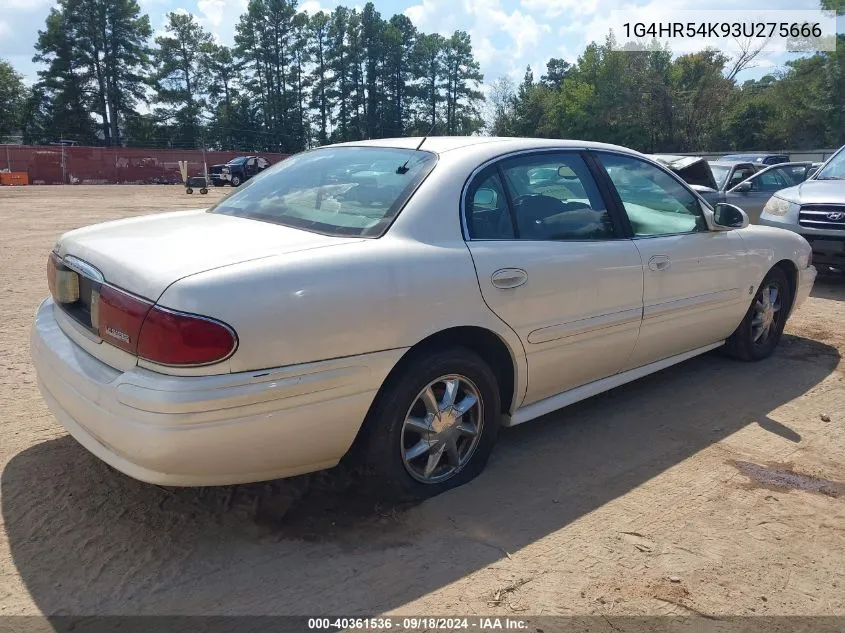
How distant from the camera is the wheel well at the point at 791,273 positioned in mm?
5016

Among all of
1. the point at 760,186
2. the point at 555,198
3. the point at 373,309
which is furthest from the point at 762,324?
the point at 760,186

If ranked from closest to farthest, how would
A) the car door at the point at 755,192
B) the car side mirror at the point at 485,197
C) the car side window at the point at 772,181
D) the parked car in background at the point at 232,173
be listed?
the car side mirror at the point at 485,197
the car door at the point at 755,192
the car side window at the point at 772,181
the parked car in background at the point at 232,173

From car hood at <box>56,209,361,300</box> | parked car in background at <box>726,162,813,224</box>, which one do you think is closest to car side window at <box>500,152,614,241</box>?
car hood at <box>56,209,361,300</box>

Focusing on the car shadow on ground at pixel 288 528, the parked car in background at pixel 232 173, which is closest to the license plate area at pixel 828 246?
the car shadow on ground at pixel 288 528

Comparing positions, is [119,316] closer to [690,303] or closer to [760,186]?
[690,303]

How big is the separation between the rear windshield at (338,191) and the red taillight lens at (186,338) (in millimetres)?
751

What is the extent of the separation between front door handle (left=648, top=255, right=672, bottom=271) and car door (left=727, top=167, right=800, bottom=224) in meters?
6.82

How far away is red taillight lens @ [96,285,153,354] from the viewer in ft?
7.68

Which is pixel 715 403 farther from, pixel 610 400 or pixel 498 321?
pixel 498 321

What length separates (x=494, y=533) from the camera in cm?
277

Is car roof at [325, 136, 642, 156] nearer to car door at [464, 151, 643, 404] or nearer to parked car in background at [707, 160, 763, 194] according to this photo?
car door at [464, 151, 643, 404]

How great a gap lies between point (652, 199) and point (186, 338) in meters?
2.93

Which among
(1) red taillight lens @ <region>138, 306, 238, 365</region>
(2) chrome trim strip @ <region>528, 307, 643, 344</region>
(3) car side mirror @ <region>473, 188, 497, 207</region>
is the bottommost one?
(2) chrome trim strip @ <region>528, 307, 643, 344</region>

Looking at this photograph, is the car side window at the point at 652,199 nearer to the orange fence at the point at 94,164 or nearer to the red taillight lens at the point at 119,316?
the red taillight lens at the point at 119,316
